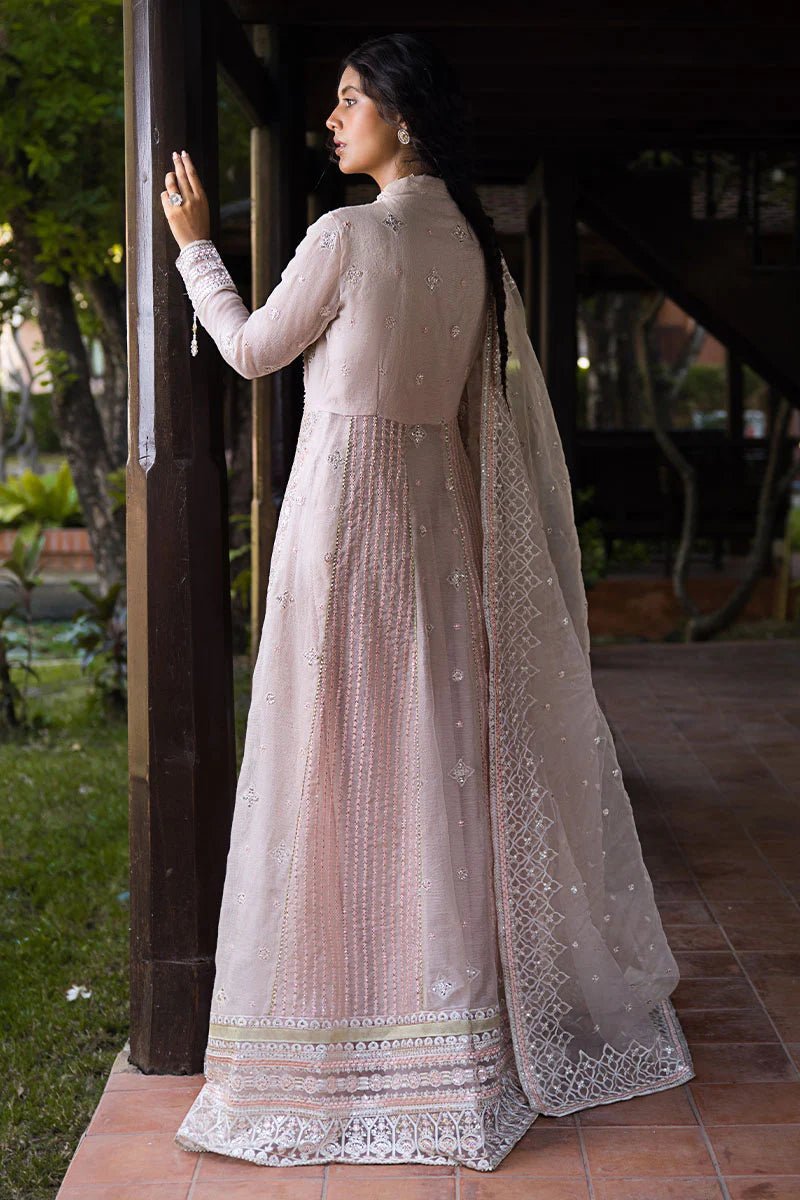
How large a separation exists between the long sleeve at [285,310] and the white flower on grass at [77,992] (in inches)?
78.7

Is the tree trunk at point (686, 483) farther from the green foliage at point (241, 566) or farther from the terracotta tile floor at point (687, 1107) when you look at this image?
the terracotta tile floor at point (687, 1107)

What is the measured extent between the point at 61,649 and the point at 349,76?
25.3ft

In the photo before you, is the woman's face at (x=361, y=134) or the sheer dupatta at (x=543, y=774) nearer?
the woman's face at (x=361, y=134)

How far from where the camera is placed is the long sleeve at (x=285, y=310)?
244 centimetres

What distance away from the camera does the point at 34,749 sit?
6.66 m

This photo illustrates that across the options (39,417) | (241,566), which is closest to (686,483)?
(241,566)

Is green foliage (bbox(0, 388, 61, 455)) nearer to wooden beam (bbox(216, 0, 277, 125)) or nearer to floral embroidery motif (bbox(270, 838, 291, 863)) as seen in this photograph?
wooden beam (bbox(216, 0, 277, 125))

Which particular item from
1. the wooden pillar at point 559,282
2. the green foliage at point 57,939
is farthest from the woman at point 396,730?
the wooden pillar at point 559,282

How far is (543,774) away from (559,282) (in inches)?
A: 165

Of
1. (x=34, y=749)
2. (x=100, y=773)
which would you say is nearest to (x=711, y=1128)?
(x=100, y=773)

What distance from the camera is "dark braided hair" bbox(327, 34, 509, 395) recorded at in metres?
2.44

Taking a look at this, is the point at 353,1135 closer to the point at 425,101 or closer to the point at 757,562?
the point at 425,101

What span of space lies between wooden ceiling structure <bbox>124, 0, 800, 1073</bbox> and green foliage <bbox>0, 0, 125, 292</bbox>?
214 centimetres

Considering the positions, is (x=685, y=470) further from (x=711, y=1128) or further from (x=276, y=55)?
(x=711, y=1128)
